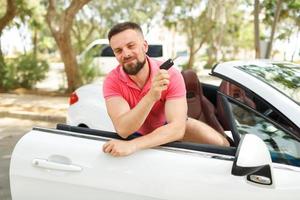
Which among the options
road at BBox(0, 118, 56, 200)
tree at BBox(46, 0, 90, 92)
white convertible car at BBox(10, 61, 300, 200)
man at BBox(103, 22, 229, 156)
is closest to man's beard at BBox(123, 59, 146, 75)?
man at BBox(103, 22, 229, 156)

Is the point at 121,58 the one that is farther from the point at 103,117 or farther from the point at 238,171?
the point at 103,117

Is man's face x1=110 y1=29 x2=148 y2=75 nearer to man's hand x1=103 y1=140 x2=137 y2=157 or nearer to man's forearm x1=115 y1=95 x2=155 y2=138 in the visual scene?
man's forearm x1=115 y1=95 x2=155 y2=138

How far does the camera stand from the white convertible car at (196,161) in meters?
1.97

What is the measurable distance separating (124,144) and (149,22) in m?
38.8

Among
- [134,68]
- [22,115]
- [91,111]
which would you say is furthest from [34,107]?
[134,68]

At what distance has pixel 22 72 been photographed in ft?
48.2

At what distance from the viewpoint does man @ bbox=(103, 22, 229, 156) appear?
2.21 metres

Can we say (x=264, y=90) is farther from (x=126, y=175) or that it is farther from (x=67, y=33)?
(x=67, y=33)

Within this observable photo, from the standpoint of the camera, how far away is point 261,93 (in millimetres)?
2344

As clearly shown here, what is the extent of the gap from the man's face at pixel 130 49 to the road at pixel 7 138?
8.30 feet

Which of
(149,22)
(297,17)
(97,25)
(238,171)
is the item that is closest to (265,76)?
(238,171)

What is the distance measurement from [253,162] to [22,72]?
13701mm

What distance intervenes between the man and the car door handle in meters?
0.19

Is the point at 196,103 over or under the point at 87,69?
over
